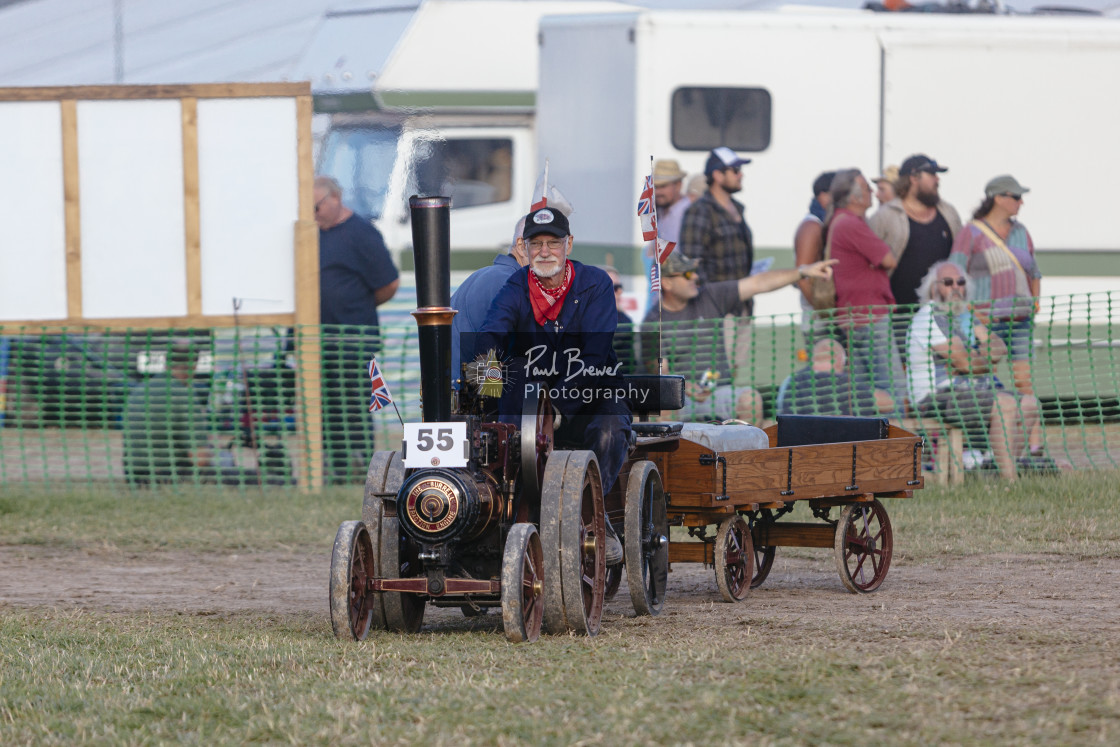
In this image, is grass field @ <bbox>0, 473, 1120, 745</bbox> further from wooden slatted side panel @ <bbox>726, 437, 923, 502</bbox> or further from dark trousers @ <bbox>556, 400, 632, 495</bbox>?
dark trousers @ <bbox>556, 400, 632, 495</bbox>

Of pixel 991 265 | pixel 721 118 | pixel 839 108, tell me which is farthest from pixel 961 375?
pixel 721 118

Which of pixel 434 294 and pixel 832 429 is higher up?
pixel 434 294

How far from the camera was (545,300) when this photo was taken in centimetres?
657

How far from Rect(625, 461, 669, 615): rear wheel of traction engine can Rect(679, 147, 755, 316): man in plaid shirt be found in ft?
19.2

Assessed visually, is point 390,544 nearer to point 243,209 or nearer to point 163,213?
point 243,209

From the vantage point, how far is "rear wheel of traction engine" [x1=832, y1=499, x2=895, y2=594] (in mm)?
7613

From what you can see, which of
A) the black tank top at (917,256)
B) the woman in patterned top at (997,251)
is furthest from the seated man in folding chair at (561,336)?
the black tank top at (917,256)

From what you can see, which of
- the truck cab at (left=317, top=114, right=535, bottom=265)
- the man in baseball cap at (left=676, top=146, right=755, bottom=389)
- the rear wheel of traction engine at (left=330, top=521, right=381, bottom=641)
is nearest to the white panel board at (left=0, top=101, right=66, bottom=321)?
the truck cab at (left=317, top=114, right=535, bottom=265)

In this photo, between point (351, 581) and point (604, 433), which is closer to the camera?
point (351, 581)

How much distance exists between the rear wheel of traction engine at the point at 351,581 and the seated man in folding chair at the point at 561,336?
33.2 inches

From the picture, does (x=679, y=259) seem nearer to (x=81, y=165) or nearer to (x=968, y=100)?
(x=968, y=100)

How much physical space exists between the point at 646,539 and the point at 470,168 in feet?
31.5

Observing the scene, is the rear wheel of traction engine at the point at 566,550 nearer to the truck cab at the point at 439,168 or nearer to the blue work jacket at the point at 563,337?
the blue work jacket at the point at 563,337

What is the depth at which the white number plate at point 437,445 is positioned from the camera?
5824mm
